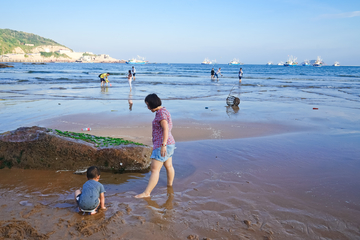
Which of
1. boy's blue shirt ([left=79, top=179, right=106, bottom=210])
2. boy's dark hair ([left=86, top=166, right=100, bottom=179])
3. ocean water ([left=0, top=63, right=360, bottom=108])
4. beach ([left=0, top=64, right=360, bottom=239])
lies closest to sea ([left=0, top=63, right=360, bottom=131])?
ocean water ([left=0, top=63, right=360, bottom=108])

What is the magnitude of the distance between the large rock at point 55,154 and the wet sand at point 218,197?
0.19 m

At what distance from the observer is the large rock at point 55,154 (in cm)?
504

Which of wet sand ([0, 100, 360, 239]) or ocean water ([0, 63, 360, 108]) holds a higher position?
ocean water ([0, 63, 360, 108])

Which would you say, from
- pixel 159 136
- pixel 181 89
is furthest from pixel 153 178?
pixel 181 89

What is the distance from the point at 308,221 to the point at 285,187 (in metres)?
1.05

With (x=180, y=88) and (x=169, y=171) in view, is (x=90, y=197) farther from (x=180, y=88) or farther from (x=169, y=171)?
(x=180, y=88)

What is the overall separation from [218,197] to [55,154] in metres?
3.31

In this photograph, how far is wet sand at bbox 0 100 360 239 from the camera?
321 cm

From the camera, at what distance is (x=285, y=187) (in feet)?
14.7

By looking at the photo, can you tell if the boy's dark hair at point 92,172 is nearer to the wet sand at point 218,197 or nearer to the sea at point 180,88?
the wet sand at point 218,197

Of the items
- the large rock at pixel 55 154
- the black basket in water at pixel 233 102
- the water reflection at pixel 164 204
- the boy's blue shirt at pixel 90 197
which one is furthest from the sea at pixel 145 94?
the water reflection at pixel 164 204

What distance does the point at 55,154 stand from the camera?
504 cm

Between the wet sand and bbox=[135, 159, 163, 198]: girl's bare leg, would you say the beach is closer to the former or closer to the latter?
the wet sand

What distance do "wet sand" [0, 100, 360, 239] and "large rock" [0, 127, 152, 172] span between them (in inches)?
7.3
